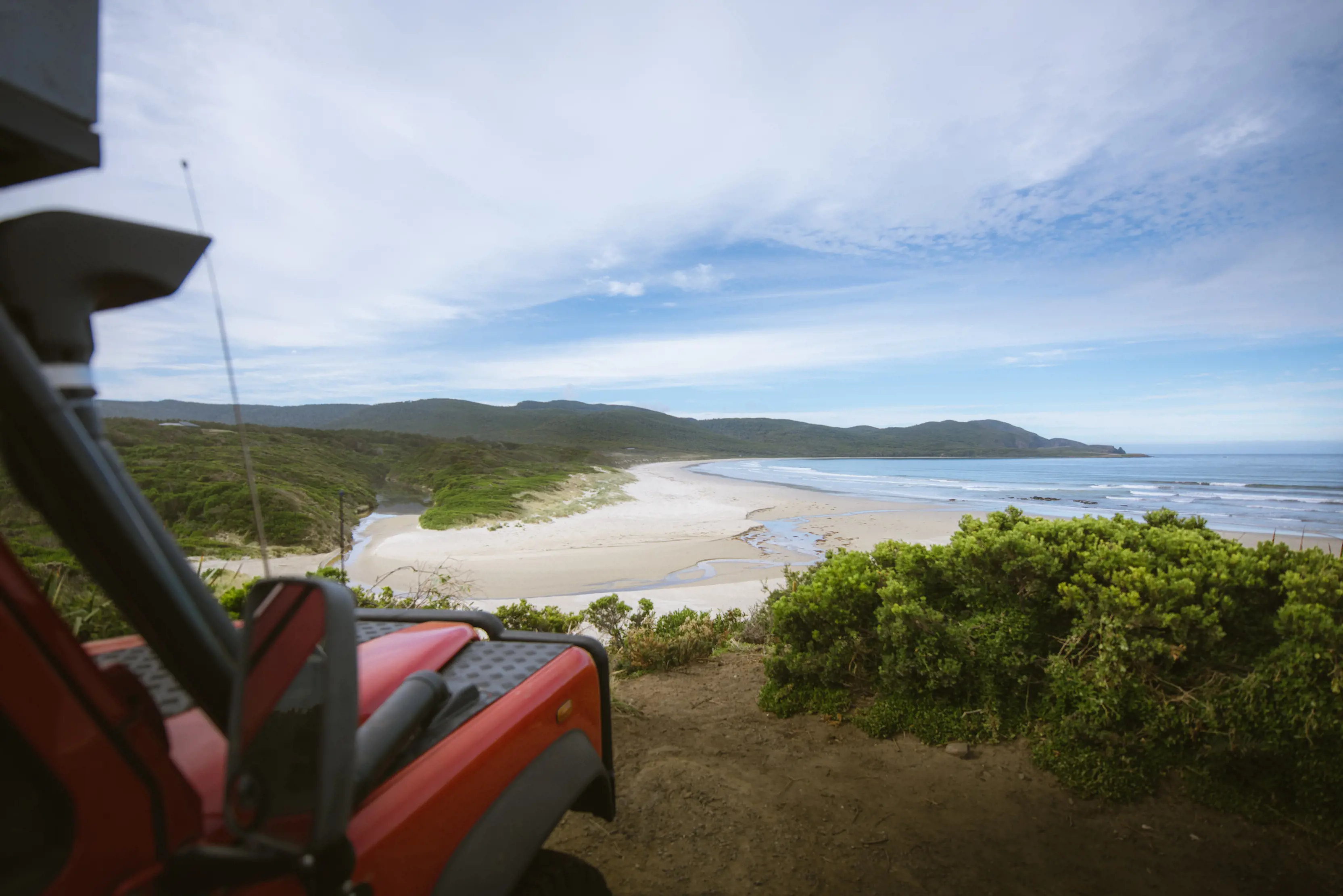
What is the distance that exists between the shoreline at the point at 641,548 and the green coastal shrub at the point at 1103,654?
4344 mm

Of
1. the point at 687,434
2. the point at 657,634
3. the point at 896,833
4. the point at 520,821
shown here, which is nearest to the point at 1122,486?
the point at 657,634

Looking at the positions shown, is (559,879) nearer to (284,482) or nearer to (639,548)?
(639,548)

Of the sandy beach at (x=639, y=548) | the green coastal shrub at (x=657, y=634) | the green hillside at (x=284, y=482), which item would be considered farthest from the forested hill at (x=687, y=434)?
the green coastal shrub at (x=657, y=634)

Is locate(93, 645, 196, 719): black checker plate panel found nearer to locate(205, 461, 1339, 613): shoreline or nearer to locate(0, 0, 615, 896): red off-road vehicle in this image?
locate(0, 0, 615, 896): red off-road vehicle

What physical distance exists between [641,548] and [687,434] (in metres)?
145

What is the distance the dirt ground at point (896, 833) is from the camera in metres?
3.20

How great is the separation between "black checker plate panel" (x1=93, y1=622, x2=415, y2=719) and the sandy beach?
250 inches

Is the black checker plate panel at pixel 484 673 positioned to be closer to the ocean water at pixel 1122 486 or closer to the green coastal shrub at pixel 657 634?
the green coastal shrub at pixel 657 634

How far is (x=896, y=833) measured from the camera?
365 centimetres

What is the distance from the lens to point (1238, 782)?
11.4ft

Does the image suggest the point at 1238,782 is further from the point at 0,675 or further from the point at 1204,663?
the point at 0,675

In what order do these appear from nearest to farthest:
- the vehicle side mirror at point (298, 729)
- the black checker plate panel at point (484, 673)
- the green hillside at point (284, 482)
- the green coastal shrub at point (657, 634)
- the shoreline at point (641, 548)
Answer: the vehicle side mirror at point (298, 729) → the black checker plate panel at point (484, 673) → the green hillside at point (284, 482) → the green coastal shrub at point (657, 634) → the shoreline at point (641, 548)

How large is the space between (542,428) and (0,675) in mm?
149754

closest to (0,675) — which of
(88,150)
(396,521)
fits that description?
(88,150)
